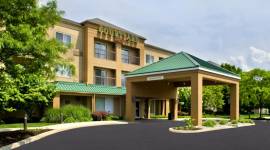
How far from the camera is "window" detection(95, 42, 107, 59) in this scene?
40381 millimetres

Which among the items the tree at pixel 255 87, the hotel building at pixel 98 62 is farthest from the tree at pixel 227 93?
the hotel building at pixel 98 62

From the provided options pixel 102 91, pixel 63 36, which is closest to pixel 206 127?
pixel 102 91

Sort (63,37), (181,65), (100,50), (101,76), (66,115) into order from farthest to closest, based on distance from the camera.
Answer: (101,76) → (100,50) → (63,37) → (66,115) → (181,65)

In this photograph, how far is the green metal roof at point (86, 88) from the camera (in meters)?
32.7

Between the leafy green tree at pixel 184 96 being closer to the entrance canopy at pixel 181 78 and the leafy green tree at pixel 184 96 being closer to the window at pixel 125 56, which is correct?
the window at pixel 125 56

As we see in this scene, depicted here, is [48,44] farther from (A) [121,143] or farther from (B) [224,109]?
(B) [224,109]

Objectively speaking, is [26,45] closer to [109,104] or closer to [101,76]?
[109,104]

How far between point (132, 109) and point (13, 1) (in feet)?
72.6

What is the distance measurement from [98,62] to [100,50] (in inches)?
68.8

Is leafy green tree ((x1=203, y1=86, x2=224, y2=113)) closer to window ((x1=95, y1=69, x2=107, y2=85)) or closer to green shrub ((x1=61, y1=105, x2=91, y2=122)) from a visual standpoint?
window ((x1=95, y1=69, x2=107, y2=85))

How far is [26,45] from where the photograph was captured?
44.8 feet

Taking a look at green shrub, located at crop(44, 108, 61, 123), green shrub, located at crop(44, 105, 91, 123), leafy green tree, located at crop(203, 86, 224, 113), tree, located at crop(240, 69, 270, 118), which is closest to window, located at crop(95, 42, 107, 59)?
green shrub, located at crop(44, 105, 91, 123)

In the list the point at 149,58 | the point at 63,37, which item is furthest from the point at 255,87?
the point at 63,37

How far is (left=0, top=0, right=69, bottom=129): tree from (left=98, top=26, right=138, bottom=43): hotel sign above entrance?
23841 millimetres
